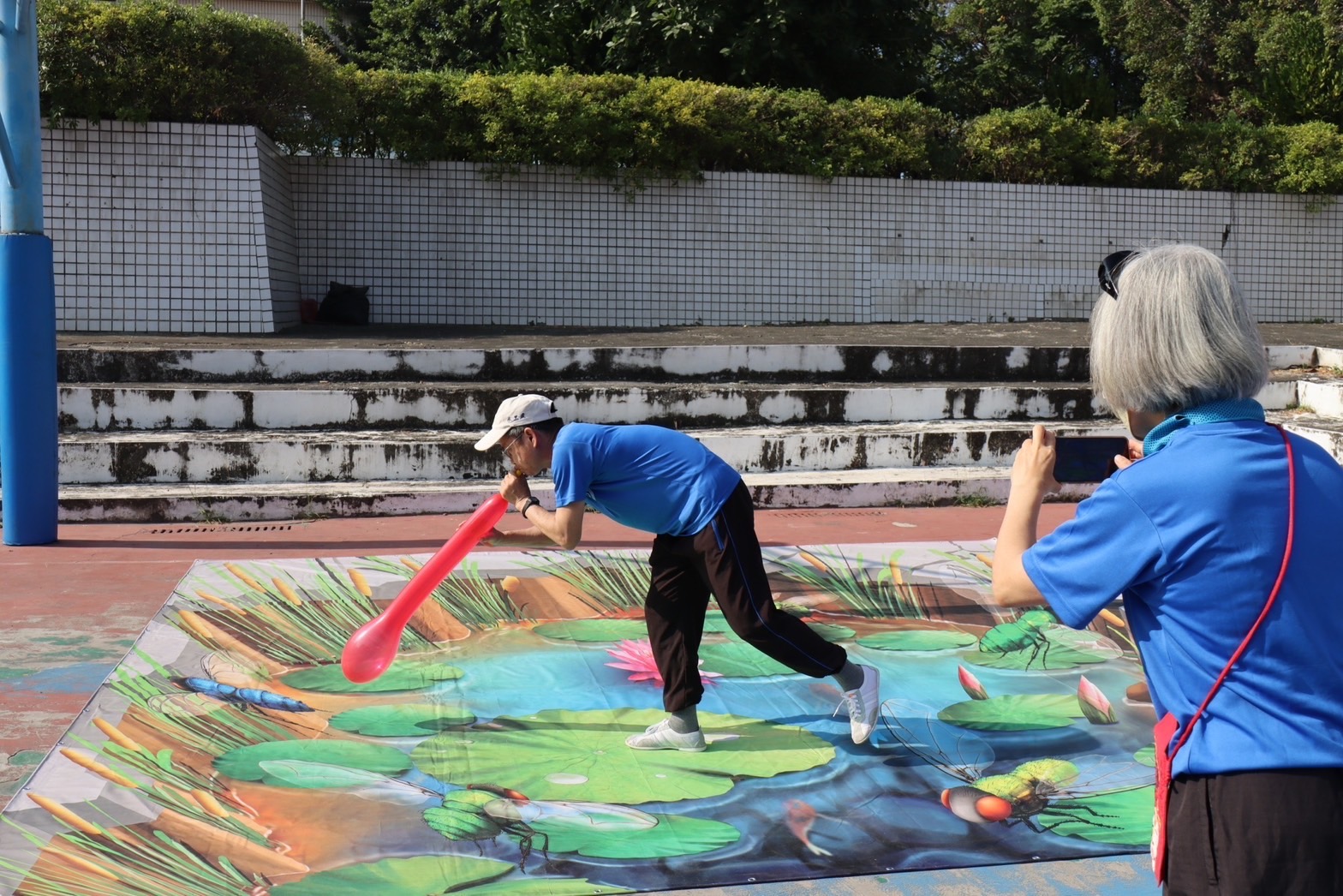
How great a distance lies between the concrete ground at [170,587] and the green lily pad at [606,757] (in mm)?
682

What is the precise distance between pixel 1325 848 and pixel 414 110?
36.3ft

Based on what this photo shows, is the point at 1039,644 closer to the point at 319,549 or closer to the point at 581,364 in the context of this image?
the point at 319,549

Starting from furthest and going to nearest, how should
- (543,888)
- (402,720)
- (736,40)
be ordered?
(736,40) < (402,720) < (543,888)

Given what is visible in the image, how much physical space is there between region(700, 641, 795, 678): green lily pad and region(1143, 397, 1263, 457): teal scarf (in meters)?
2.87

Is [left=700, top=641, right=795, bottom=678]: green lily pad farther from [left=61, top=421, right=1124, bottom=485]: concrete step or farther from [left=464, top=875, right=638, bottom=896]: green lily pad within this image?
[left=61, top=421, right=1124, bottom=485]: concrete step

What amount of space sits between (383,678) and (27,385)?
3293mm

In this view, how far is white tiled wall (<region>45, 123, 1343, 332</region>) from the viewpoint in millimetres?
9891

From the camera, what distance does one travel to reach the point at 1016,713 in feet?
13.5

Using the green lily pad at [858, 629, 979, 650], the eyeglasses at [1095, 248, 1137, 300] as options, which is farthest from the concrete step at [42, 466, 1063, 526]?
the eyeglasses at [1095, 248, 1137, 300]

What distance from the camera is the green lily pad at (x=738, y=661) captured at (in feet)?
15.0

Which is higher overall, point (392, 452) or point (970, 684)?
point (392, 452)

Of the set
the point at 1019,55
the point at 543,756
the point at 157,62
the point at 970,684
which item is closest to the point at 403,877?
the point at 543,756

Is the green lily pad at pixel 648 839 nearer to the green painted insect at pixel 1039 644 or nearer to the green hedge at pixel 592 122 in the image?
the green painted insect at pixel 1039 644

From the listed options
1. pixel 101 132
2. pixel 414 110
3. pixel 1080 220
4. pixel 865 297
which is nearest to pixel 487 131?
pixel 414 110
